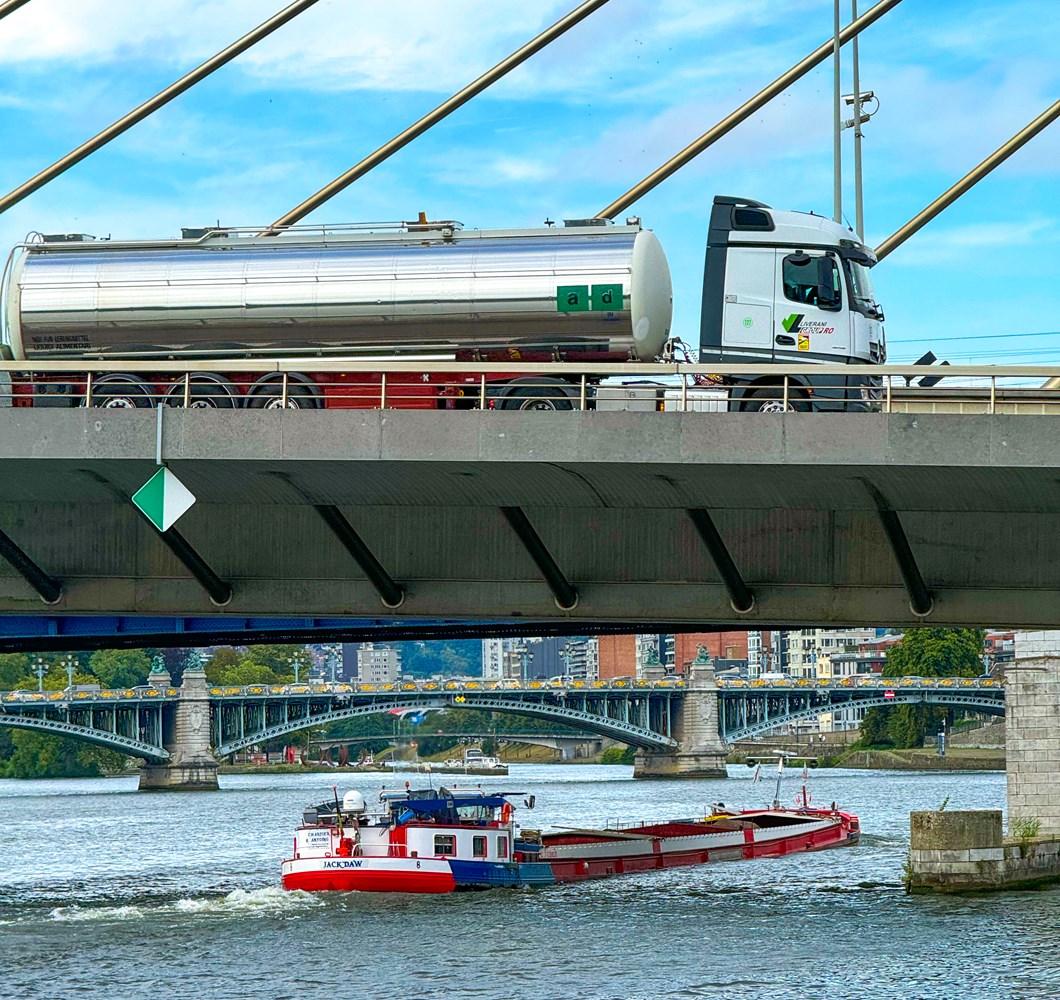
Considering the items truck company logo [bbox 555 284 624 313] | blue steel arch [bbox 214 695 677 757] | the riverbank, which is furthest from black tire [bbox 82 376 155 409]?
the riverbank

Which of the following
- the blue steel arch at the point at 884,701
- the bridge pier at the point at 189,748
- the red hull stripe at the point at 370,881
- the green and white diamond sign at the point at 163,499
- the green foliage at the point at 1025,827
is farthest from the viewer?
the bridge pier at the point at 189,748

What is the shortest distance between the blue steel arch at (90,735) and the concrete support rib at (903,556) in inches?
3643

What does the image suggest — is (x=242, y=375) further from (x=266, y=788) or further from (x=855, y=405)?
(x=266, y=788)

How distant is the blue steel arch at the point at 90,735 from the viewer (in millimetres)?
110562

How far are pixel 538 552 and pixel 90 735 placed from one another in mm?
98410

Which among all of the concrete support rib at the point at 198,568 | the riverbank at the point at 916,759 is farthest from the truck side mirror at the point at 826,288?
the riverbank at the point at 916,759

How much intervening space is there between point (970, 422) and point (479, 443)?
6510mm

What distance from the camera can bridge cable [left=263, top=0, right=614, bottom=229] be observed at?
29.6 m

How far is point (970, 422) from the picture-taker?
853 inches

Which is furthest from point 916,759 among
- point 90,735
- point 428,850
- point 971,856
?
point 971,856

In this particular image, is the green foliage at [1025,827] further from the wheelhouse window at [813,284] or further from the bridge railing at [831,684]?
the bridge railing at [831,684]

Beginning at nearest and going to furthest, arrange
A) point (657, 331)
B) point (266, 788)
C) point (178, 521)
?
point (178, 521)
point (657, 331)
point (266, 788)

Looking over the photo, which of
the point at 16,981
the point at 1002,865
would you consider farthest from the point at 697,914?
the point at 16,981

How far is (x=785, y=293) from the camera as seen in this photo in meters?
29.5
